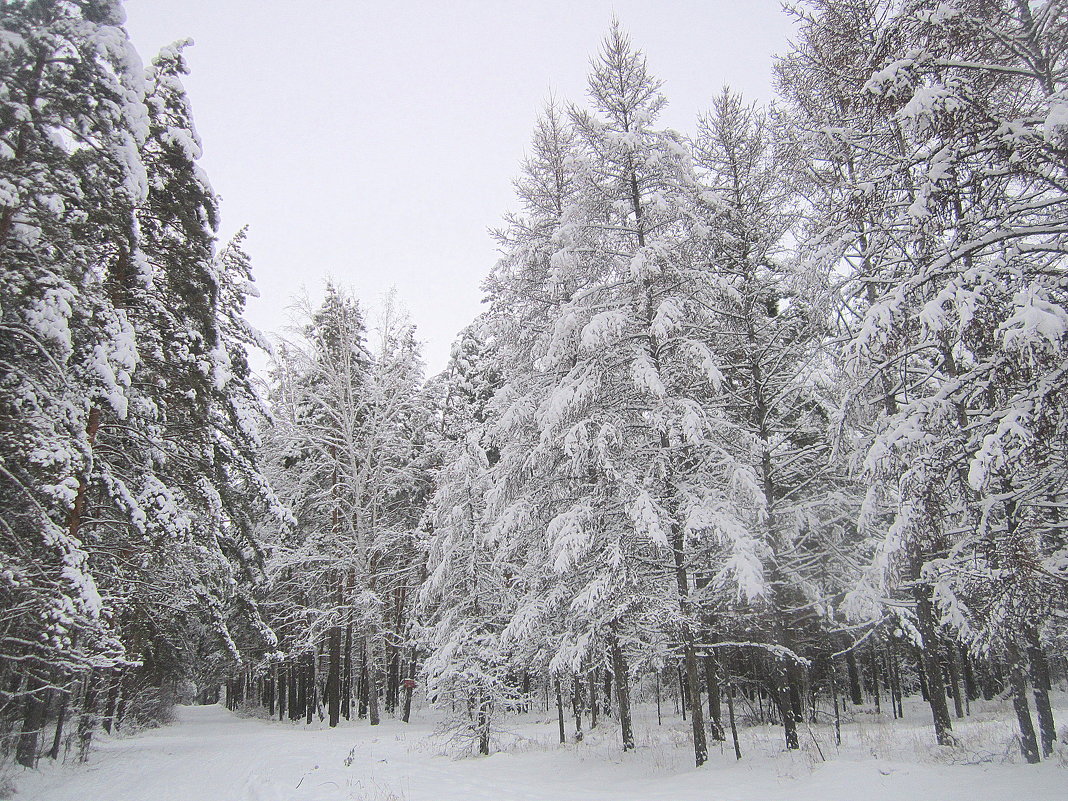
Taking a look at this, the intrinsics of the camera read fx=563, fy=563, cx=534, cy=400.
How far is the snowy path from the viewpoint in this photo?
23.2 ft

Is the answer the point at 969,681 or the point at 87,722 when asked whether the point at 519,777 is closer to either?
the point at 87,722

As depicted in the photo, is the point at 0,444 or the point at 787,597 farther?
the point at 787,597

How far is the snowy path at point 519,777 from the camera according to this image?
7.08 metres

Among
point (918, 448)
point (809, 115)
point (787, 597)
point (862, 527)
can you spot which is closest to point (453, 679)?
point (787, 597)

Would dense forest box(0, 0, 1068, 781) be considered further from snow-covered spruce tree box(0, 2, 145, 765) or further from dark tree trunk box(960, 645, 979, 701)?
dark tree trunk box(960, 645, 979, 701)

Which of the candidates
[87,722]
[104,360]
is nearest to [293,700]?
[87,722]

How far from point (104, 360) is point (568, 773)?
35.7 feet

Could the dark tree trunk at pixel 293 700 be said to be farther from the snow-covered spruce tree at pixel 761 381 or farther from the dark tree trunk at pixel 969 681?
the dark tree trunk at pixel 969 681

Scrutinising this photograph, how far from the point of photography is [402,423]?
24.4 metres

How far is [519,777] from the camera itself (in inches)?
436

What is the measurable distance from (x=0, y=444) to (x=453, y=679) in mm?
10993

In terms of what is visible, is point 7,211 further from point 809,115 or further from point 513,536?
point 809,115

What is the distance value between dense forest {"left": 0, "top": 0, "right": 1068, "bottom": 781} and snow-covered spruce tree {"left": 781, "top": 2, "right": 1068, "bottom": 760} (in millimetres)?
50

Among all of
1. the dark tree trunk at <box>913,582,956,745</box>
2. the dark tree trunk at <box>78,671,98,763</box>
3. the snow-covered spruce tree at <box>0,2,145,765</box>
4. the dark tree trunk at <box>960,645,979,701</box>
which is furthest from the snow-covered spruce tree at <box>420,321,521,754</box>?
the dark tree trunk at <box>960,645,979,701</box>
